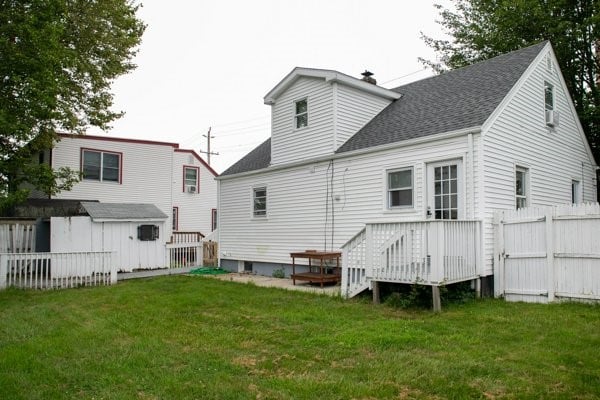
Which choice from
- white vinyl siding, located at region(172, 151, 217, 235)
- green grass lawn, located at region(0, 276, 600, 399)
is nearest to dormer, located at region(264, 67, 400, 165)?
green grass lawn, located at region(0, 276, 600, 399)

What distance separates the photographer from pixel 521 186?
10.6 m

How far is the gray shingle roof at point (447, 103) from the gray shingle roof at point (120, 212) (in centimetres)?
433

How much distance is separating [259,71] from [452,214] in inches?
602

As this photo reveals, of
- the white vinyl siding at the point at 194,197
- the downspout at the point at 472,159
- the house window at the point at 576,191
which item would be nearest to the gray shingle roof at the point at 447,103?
the downspout at the point at 472,159

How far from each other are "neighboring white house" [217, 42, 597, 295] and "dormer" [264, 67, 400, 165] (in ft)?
0.13

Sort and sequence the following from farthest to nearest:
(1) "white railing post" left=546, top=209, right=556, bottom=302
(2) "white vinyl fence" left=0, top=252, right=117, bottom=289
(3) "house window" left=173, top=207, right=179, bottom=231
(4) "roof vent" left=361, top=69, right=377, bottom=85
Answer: (3) "house window" left=173, top=207, right=179, bottom=231
(4) "roof vent" left=361, top=69, right=377, bottom=85
(2) "white vinyl fence" left=0, top=252, right=117, bottom=289
(1) "white railing post" left=546, top=209, right=556, bottom=302

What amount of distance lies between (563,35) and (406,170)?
11.9 meters

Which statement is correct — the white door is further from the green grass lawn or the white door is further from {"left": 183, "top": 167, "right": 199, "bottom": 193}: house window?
{"left": 183, "top": 167, "right": 199, "bottom": 193}: house window

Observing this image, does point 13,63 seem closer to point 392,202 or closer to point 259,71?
point 392,202

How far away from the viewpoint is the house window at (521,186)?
34.1ft

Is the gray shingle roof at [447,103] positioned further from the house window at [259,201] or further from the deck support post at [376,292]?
the deck support post at [376,292]

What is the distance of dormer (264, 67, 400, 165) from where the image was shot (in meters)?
12.6

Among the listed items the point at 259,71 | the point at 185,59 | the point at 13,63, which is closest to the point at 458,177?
the point at 13,63

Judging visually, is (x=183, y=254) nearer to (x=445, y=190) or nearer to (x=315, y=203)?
(x=315, y=203)
